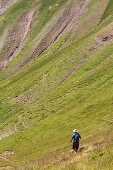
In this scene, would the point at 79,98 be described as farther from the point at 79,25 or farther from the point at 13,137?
the point at 79,25

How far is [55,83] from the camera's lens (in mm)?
54969

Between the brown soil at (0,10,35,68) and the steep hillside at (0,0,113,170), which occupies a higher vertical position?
the brown soil at (0,10,35,68)

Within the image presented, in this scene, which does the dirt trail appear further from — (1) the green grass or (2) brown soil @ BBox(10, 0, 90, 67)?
(1) the green grass

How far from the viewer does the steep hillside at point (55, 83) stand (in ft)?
84.9

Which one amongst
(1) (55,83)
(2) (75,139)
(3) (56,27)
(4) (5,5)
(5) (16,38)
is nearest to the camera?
(2) (75,139)

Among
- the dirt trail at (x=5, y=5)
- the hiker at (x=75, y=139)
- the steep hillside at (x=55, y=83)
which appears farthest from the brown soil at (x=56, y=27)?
the hiker at (x=75, y=139)

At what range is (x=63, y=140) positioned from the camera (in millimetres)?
30828

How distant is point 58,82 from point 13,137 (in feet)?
67.1

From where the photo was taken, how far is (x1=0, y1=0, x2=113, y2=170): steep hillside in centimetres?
2587

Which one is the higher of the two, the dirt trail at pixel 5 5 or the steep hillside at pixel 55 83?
the dirt trail at pixel 5 5

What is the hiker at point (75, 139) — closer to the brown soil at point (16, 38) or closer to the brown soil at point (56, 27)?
the brown soil at point (56, 27)

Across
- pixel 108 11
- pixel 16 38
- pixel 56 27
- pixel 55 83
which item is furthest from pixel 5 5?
pixel 55 83

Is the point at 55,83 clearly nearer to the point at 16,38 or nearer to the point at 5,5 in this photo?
the point at 16,38

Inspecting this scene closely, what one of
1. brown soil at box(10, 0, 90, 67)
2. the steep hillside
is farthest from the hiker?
brown soil at box(10, 0, 90, 67)
